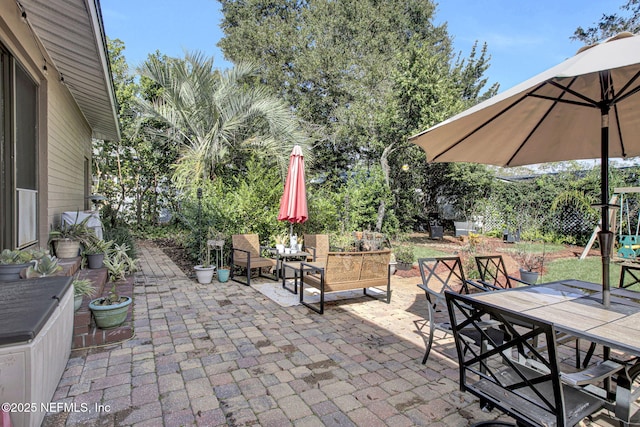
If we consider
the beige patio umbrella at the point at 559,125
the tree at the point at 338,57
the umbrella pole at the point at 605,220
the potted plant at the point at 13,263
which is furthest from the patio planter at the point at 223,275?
the tree at the point at 338,57

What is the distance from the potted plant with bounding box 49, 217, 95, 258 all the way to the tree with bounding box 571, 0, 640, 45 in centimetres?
1470

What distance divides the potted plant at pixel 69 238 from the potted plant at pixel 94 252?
8cm

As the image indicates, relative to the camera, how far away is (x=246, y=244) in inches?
247

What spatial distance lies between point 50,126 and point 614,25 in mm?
14908

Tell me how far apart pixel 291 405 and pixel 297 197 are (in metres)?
4.09

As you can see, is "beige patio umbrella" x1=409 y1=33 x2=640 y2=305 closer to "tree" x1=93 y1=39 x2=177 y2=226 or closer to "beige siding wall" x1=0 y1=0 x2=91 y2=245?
"beige siding wall" x1=0 y1=0 x2=91 y2=245

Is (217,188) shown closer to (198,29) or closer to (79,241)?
(79,241)

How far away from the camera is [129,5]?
7.51m

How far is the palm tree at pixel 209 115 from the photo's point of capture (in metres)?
8.11

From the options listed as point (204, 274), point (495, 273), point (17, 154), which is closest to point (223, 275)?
point (204, 274)

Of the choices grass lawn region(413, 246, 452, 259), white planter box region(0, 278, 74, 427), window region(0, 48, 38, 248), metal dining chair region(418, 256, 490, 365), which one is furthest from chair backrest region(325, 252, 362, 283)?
grass lawn region(413, 246, 452, 259)

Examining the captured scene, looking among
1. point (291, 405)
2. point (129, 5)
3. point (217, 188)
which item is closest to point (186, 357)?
point (291, 405)

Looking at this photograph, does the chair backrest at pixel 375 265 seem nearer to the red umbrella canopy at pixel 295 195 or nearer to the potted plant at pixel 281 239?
the red umbrella canopy at pixel 295 195

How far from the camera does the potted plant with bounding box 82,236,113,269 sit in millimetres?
4828
